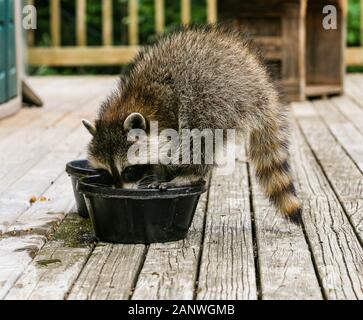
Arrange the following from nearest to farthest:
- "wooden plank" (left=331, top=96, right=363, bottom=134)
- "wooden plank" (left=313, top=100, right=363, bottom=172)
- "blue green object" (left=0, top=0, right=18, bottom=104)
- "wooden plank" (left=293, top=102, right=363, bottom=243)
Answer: "wooden plank" (left=293, top=102, right=363, bottom=243), "wooden plank" (left=313, top=100, right=363, bottom=172), "blue green object" (left=0, top=0, right=18, bottom=104), "wooden plank" (left=331, top=96, right=363, bottom=134)

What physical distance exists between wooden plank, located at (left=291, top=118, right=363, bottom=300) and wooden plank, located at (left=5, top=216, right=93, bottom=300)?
864 mm

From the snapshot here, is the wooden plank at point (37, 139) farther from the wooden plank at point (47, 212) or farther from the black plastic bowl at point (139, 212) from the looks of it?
the black plastic bowl at point (139, 212)

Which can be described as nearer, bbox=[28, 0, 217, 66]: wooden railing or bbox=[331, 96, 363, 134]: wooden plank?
bbox=[331, 96, 363, 134]: wooden plank

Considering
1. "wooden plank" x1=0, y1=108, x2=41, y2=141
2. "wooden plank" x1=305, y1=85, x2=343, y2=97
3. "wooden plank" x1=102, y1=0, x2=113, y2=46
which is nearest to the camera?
"wooden plank" x1=0, y1=108, x2=41, y2=141

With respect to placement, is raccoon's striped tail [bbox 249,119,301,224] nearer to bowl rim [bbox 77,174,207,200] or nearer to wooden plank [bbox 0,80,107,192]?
bowl rim [bbox 77,174,207,200]

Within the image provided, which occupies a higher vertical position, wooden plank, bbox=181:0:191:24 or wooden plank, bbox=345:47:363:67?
wooden plank, bbox=181:0:191:24

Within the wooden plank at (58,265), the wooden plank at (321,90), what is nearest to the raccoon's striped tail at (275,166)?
the wooden plank at (58,265)

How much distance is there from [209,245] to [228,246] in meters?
0.08

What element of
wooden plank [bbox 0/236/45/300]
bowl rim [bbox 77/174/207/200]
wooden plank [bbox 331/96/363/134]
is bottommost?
wooden plank [bbox 331/96/363/134]

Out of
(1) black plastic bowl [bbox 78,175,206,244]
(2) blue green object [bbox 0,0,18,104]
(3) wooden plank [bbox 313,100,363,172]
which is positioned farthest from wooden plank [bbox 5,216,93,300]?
(2) blue green object [bbox 0,0,18,104]

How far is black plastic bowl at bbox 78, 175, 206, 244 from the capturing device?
3.47m

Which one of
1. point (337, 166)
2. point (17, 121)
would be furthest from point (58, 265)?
point (17, 121)

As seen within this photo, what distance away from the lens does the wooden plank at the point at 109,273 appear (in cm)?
297

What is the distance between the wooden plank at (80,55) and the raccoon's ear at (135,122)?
7425mm
